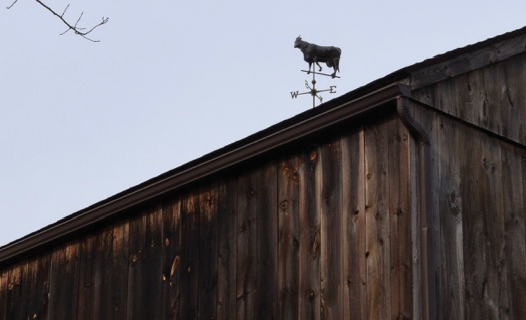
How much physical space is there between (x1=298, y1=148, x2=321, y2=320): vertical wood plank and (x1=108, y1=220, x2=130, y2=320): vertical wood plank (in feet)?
9.60

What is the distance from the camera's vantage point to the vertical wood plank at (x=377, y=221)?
10617 millimetres

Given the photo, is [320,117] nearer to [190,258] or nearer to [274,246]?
[274,246]

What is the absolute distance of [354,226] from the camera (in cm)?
1100

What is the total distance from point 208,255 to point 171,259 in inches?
24.7

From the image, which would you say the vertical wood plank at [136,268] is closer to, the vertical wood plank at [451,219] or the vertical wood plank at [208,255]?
the vertical wood plank at [208,255]

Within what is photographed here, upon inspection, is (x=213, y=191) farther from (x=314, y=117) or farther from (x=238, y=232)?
(x=314, y=117)

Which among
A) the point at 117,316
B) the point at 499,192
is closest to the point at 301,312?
the point at 499,192

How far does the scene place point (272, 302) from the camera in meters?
11.7

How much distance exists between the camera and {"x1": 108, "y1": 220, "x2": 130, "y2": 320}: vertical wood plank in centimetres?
1372

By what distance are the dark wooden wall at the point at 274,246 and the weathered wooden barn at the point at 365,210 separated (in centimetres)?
1

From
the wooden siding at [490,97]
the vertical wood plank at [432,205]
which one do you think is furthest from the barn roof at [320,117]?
the vertical wood plank at [432,205]

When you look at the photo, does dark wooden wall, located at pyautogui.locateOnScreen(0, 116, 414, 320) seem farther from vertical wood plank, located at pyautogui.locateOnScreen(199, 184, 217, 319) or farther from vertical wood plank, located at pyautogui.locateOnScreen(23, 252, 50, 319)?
vertical wood plank, located at pyautogui.locateOnScreen(23, 252, 50, 319)

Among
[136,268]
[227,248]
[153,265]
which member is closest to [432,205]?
[227,248]

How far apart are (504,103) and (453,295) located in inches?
88.9
